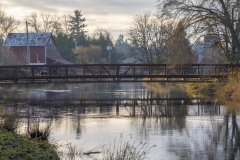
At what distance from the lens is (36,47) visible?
79.8 metres

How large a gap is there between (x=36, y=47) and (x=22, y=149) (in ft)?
224

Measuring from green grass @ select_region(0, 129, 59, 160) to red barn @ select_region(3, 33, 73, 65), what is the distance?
64.4 m

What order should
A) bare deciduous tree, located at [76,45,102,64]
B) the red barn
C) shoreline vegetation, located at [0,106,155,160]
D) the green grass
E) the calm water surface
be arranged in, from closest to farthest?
the green grass < shoreline vegetation, located at [0,106,155,160] < the calm water surface < the red barn < bare deciduous tree, located at [76,45,102,64]

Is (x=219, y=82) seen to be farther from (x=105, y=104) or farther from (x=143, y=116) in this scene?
(x=143, y=116)

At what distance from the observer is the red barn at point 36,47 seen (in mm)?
79062

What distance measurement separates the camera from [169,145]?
54.6 ft

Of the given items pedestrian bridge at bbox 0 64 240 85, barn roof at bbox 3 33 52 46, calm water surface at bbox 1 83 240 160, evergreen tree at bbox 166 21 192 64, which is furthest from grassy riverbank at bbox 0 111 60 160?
barn roof at bbox 3 33 52 46

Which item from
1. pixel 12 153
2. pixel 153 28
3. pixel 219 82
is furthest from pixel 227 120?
pixel 153 28

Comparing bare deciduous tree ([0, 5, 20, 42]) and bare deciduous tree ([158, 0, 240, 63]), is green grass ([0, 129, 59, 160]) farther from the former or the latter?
bare deciduous tree ([0, 5, 20, 42])

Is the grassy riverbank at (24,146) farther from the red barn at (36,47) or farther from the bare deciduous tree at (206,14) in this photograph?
the red barn at (36,47)

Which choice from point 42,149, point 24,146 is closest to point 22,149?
point 24,146

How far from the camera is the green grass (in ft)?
39.0

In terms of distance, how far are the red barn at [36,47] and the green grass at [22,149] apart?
2535 inches

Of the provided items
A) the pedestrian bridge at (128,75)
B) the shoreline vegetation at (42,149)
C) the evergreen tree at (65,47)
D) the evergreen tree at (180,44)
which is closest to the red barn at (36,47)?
the evergreen tree at (65,47)
